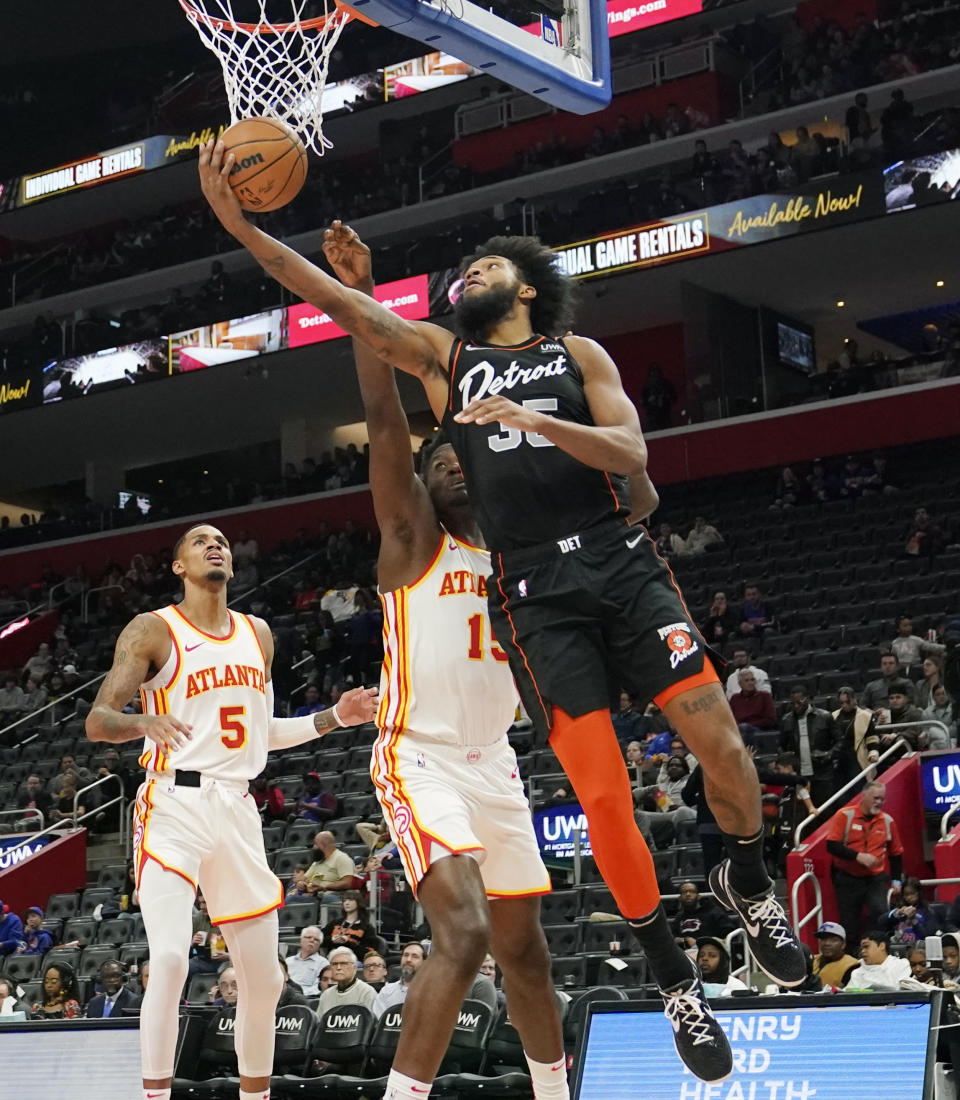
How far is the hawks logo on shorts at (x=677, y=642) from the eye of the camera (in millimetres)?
4629

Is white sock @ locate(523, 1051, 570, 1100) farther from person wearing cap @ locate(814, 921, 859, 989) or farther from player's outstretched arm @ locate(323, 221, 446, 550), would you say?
person wearing cap @ locate(814, 921, 859, 989)

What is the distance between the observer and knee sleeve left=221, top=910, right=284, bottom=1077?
6.09 meters

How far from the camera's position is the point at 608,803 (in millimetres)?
4578

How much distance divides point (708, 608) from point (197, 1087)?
12161 mm

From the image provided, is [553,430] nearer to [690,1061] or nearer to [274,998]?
[690,1061]

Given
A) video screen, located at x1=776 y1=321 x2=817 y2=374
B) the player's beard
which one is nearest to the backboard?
the player's beard

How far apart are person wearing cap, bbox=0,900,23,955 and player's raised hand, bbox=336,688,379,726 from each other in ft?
37.2

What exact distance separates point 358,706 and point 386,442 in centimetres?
133

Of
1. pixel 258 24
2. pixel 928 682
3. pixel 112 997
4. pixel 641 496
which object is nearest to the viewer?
pixel 641 496

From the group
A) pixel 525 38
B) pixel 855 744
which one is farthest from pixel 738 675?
pixel 525 38

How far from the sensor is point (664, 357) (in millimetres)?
30156

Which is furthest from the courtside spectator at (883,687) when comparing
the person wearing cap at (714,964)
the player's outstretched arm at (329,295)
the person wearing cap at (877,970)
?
the player's outstretched arm at (329,295)

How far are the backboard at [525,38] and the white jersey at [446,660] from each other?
2464 millimetres

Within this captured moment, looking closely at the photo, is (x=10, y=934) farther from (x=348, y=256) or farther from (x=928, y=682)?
(x=348, y=256)
